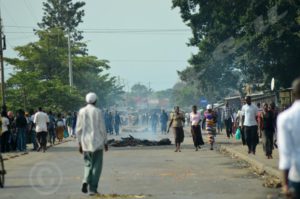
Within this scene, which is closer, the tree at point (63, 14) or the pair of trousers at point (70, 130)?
the pair of trousers at point (70, 130)

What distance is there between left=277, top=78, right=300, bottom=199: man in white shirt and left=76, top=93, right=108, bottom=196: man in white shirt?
669cm

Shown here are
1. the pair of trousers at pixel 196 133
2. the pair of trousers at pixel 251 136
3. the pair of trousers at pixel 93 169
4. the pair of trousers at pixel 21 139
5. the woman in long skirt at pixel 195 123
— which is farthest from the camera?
the pair of trousers at pixel 21 139

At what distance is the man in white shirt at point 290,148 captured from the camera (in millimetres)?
6668

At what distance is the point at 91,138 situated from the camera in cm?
1325

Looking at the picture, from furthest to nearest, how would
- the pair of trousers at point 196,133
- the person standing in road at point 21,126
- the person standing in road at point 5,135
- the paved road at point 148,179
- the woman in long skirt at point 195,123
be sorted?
the person standing in road at point 21,126 → the person standing in road at point 5,135 → the pair of trousers at point 196,133 → the woman in long skirt at point 195,123 → the paved road at point 148,179

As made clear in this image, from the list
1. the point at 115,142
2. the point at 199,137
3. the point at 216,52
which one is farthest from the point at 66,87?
the point at 199,137

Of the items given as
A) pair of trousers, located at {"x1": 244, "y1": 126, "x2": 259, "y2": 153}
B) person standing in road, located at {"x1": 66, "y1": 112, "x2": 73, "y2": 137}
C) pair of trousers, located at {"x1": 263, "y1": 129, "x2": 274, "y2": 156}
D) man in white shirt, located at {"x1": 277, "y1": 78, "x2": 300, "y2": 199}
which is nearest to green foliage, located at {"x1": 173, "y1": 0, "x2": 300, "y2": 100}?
person standing in road, located at {"x1": 66, "y1": 112, "x2": 73, "y2": 137}

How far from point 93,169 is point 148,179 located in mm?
3006

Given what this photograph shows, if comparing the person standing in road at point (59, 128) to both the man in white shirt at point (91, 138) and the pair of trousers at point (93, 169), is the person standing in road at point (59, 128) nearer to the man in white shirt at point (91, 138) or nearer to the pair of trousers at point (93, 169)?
the man in white shirt at point (91, 138)

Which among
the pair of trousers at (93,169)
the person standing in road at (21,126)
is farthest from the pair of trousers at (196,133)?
the pair of trousers at (93,169)

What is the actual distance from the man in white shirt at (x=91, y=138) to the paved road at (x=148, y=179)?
0.49 meters

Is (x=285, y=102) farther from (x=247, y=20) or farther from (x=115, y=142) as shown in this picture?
(x=247, y=20)

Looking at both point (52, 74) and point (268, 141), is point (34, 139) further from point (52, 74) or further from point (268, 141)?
point (52, 74)

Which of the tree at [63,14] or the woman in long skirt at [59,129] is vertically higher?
the tree at [63,14]
